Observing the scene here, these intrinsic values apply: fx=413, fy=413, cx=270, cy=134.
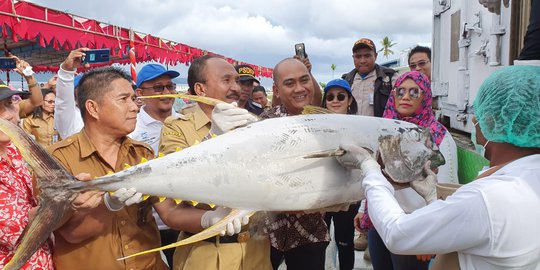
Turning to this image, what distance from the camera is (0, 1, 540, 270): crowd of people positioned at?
1.34m

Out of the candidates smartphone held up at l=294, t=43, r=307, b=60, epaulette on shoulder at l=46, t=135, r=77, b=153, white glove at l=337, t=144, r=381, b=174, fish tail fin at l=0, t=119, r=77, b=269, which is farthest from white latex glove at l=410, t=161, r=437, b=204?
smartphone held up at l=294, t=43, r=307, b=60

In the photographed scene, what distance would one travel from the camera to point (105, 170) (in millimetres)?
2021

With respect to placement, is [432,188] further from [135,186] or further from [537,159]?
[135,186]

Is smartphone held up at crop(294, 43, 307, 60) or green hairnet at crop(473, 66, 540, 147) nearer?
green hairnet at crop(473, 66, 540, 147)

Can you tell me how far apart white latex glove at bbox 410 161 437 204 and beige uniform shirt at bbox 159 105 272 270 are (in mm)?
876

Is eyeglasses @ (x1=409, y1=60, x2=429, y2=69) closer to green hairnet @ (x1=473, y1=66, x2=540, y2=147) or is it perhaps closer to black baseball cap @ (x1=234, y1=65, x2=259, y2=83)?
black baseball cap @ (x1=234, y1=65, x2=259, y2=83)

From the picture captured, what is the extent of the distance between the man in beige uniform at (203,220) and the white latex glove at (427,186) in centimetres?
88

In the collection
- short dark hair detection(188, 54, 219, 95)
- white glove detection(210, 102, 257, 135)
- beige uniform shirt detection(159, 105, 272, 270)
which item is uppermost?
short dark hair detection(188, 54, 219, 95)

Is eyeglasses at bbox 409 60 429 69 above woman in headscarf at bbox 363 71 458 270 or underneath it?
above

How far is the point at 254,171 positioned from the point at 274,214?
1.53 feet

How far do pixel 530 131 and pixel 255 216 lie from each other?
121cm

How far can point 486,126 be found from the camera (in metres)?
1.45

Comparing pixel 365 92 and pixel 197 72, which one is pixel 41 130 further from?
pixel 365 92

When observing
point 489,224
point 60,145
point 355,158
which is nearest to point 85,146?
point 60,145
